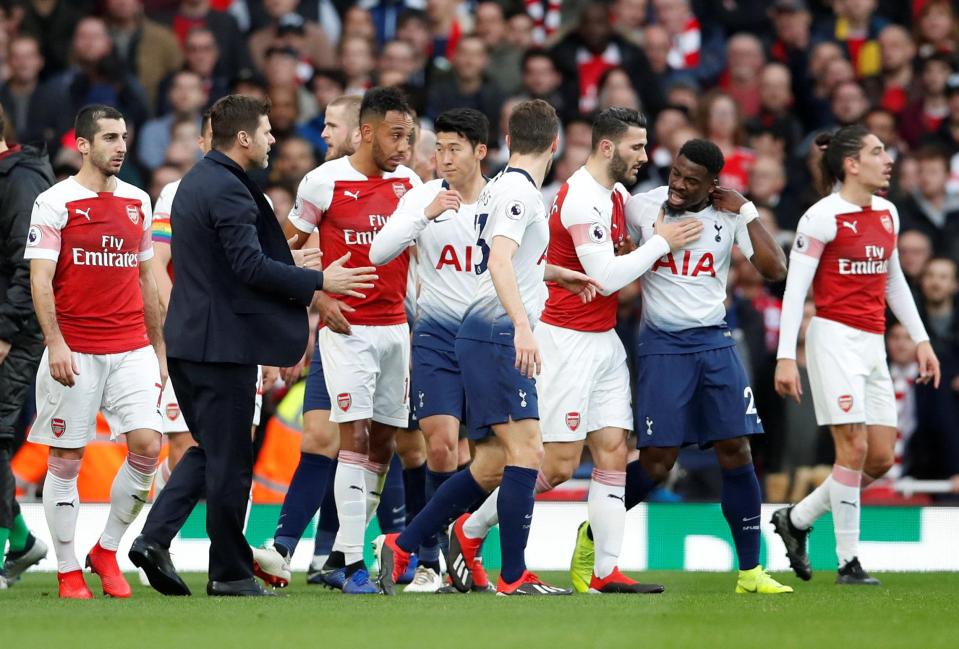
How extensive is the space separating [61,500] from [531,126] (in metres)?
3.30

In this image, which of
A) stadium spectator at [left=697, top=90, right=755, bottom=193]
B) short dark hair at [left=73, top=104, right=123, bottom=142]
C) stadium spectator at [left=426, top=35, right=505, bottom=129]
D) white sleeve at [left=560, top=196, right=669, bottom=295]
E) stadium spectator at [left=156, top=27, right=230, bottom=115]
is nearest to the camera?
white sleeve at [left=560, top=196, right=669, bottom=295]

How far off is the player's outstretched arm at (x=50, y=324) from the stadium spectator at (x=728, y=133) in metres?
7.79

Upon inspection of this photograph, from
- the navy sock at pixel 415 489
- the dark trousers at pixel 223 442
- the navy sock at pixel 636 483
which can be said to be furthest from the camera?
the navy sock at pixel 415 489

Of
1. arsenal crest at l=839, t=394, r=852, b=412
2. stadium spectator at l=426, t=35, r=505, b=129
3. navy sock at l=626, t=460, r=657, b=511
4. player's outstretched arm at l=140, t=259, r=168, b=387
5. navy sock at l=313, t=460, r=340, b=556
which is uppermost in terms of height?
stadium spectator at l=426, t=35, r=505, b=129

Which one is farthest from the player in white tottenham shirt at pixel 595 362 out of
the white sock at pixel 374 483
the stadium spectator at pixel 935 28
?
the stadium spectator at pixel 935 28

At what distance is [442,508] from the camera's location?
342 inches

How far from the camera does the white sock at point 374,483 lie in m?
9.82

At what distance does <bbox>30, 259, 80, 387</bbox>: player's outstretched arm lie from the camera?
8.81 metres

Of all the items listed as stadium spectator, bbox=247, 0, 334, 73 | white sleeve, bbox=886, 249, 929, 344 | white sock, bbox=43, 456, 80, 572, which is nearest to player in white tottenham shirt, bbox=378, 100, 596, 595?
white sock, bbox=43, 456, 80, 572

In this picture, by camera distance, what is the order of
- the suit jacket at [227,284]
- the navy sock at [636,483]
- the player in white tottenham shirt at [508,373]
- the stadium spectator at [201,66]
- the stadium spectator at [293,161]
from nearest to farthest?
1. the suit jacket at [227,284]
2. the player in white tottenham shirt at [508,373]
3. the navy sock at [636,483]
4. the stadium spectator at [293,161]
5. the stadium spectator at [201,66]

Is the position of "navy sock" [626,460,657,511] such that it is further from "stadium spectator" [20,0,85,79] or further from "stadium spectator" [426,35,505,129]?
"stadium spectator" [20,0,85,79]

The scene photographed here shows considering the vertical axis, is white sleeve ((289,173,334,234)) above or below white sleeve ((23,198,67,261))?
above

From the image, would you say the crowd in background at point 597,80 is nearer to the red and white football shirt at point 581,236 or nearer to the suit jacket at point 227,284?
the red and white football shirt at point 581,236

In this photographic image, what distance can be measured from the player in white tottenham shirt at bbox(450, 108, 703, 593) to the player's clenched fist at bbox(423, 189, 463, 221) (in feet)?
2.82
